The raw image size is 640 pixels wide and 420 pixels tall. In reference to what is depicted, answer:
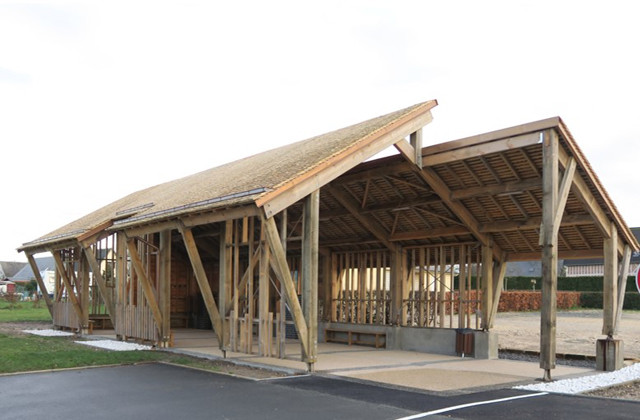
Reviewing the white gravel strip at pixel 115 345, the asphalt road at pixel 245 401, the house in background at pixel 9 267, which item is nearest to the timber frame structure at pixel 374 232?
the white gravel strip at pixel 115 345

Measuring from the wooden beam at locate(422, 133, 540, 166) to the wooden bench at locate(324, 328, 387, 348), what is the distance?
570 centimetres

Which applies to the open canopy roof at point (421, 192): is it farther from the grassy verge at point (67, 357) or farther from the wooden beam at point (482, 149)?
the grassy verge at point (67, 357)

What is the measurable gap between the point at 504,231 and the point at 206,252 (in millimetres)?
12105

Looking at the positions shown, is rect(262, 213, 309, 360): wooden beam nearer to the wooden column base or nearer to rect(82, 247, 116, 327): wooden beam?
the wooden column base

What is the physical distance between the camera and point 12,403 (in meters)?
9.04

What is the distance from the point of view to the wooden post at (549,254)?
462 inches

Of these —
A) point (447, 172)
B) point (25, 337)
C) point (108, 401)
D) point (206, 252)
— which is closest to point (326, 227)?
point (447, 172)

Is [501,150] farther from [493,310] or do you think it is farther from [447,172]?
[493,310]

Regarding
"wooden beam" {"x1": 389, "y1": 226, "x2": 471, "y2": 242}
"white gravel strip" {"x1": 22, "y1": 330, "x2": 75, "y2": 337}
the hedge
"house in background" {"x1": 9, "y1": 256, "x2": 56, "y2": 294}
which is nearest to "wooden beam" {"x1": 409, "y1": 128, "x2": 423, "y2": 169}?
"wooden beam" {"x1": 389, "y1": 226, "x2": 471, "y2": 242}

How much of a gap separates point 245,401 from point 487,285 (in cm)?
877

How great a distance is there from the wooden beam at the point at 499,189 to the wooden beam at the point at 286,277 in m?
4.97

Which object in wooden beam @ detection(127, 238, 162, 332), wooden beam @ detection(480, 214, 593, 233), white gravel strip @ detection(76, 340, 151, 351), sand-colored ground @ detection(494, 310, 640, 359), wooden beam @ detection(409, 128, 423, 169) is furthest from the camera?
sand-colored ground @ detection(494, 310, 640, 359)

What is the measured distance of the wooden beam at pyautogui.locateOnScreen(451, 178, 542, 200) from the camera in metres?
13.6

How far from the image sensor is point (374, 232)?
1741cm
